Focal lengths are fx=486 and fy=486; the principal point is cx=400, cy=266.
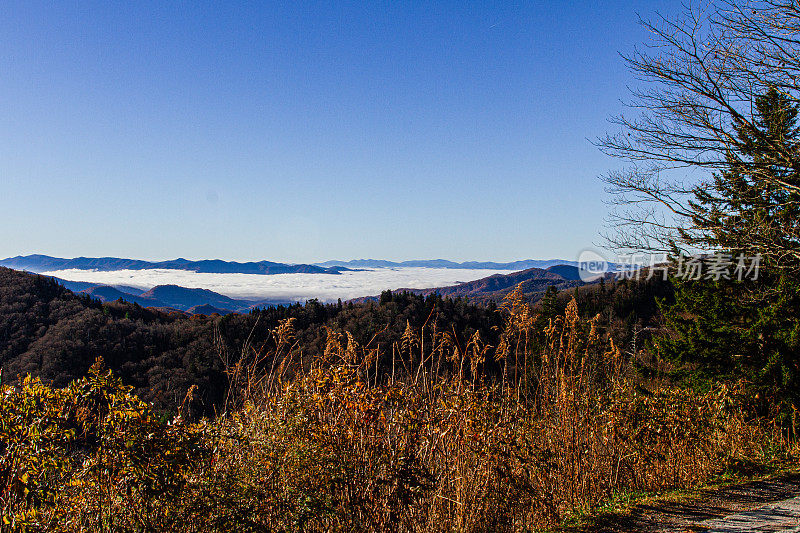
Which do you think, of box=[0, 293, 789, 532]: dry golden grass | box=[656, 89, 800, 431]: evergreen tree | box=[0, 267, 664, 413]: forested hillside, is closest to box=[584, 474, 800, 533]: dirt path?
box=[0, 293, 789, 532]: dry golden grass

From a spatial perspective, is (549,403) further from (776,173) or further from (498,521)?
(776,173)

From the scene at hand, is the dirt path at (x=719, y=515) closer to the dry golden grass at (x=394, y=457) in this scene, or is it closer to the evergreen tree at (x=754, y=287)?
the dry golden grass at (x=394, y=457)

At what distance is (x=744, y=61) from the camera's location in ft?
21.9

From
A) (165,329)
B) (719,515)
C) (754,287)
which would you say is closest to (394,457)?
(719,515)

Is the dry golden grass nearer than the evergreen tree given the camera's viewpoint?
Yes

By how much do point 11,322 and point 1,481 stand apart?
7143 cm

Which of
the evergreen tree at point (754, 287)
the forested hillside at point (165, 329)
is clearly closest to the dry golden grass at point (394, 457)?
the evergreen tree at point (754, 287)

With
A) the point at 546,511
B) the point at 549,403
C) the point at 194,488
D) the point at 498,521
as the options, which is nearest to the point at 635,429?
the point at 549,403

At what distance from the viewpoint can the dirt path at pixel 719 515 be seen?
348cm

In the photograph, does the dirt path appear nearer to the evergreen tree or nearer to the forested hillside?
the evergreen tree

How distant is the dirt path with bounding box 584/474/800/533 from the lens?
3.48 metres

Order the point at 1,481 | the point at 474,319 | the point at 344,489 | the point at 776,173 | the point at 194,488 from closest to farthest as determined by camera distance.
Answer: the point at 1,481 < the point at 194,488 < the point at 344,489 < the point at 776,173 < the point at 474,319

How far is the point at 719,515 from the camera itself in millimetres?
3768

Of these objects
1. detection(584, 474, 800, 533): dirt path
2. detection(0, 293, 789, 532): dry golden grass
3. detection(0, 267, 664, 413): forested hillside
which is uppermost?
detection(0, 293, 789, 532): dry golden grass
